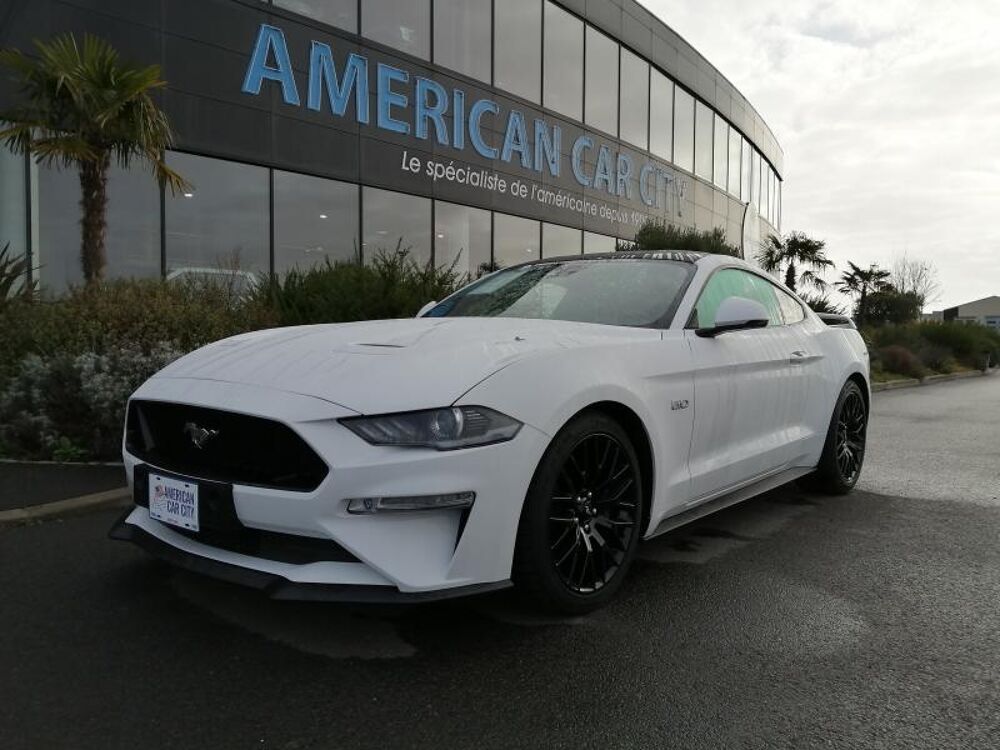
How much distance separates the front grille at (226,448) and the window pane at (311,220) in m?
10.5

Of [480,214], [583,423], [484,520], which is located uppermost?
[480,214]

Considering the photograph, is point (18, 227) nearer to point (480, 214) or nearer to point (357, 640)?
point (480, 214)

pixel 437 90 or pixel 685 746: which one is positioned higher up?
pixel 437 90

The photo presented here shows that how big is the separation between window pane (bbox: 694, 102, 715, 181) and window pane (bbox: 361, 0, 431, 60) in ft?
46.8

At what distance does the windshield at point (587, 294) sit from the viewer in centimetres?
362

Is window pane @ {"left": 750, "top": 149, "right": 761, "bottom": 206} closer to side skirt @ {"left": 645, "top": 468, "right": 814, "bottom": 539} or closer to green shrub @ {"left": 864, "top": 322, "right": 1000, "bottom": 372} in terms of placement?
green shrub @ {"left": 864, "top": 322, "right": 1000, "bottom": 372}

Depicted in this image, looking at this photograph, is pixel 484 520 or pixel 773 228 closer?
pixel 484 520

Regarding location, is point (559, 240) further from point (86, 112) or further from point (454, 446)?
point (454, 446)

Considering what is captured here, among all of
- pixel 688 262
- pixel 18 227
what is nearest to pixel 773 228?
pixel 18 227

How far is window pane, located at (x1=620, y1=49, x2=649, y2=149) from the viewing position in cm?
2259

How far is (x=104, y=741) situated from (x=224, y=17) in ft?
42.4

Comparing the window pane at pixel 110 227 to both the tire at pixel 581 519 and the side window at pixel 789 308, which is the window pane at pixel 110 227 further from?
the tire at pixel 581 519

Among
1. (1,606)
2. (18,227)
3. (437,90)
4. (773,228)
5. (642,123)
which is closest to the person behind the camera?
(1,606)

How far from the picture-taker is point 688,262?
3.98 m
